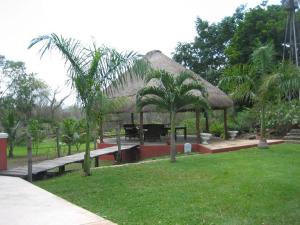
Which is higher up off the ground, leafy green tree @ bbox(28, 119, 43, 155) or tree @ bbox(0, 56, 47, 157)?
tree @ bbox(0, 56, 47, 157)

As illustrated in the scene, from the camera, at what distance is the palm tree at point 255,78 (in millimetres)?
13242

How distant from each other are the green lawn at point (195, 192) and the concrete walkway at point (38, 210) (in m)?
0.33

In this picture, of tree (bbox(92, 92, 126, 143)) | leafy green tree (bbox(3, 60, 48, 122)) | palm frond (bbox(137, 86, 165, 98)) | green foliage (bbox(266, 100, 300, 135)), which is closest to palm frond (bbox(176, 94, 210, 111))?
palm frond (bbox(137, 86, 165, 98))

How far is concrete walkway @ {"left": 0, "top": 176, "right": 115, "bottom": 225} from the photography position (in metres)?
5.06

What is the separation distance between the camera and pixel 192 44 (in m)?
33.5

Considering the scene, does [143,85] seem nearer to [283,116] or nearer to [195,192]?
[283,116]

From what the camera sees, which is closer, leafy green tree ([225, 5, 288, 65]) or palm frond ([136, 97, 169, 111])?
palm frond ([136, 97, 169, 111])

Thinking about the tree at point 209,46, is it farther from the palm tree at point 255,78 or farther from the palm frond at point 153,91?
the palm frond at point 153,91

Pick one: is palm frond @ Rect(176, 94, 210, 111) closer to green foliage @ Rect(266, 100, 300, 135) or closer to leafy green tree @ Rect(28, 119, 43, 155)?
green foliage @ Rect(266, 100, 300, 135)

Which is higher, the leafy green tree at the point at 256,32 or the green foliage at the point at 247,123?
the leafy green tree at the point at 256,32

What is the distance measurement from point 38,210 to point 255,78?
33.0 feet

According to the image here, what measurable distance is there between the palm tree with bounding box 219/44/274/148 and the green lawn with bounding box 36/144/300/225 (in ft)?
10.3

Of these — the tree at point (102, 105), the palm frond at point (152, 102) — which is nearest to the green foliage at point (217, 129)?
the palm frond at point (152, 102)

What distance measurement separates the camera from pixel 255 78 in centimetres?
1355
